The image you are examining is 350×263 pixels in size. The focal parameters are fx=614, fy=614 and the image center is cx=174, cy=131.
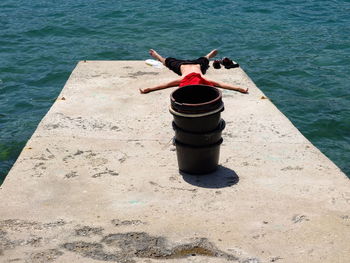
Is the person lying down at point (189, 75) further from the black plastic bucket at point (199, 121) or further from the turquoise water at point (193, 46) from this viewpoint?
the black plastic bucket at point (199, 121)

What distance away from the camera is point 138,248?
18.5ft

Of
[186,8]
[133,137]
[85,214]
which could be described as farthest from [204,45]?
[85,214]

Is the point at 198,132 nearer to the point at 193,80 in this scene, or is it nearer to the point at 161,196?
the point at 161,196

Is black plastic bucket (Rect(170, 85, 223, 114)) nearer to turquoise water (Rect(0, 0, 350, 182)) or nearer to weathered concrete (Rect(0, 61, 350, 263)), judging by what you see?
weathered concrete (Rect(0, 61, 350, 263))

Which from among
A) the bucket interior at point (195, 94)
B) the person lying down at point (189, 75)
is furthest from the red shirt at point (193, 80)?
the bucket interior at point (195, 94)

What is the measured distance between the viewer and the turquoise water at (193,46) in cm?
1220

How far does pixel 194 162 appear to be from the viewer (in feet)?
22.9

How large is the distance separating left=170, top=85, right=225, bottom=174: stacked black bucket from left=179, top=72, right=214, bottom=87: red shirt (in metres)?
2.25

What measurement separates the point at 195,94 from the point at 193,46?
9.08m

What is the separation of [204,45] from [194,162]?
32.0ft

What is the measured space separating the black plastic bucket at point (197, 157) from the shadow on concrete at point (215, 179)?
0.19 feet

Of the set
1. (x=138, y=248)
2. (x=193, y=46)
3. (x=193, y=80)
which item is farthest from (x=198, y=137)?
(x=193, y=46)

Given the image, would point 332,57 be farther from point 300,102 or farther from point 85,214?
point 85,214

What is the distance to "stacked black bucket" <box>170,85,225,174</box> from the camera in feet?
22.0
